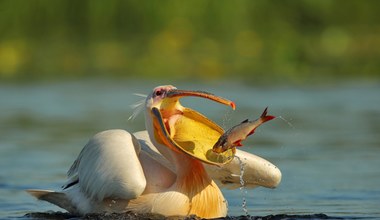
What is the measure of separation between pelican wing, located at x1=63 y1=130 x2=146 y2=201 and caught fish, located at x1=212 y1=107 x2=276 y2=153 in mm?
506

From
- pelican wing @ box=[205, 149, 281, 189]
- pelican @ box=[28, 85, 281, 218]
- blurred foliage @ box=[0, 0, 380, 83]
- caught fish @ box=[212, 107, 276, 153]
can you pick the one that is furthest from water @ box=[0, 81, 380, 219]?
blurred foliage @ box=[0, 0, 380, 83]

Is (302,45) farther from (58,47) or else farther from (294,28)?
(58,47)

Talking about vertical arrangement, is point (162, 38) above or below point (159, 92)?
above

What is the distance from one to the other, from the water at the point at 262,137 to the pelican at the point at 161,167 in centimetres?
54

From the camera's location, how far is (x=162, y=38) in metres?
18.8

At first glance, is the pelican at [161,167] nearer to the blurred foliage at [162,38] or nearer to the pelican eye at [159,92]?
the pelican eye at [159,92]

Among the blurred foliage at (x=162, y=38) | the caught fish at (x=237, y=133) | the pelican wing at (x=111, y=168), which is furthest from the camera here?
the blurred foliage at (x=162, y=38)

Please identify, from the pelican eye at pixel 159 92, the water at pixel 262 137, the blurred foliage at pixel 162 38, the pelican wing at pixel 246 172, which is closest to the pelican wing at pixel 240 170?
the pelican wing at pixel 246 172

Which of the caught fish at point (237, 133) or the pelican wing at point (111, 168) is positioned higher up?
the caught fish at point (237, 133)

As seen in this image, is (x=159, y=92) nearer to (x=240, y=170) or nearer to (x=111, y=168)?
(x=111, y=168)

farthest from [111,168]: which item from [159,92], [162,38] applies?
[162,38]

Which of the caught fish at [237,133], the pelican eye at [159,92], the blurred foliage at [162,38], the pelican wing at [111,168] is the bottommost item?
the pelican wing at [111,168]

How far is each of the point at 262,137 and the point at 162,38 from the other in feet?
26.4

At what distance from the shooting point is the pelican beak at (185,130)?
6.32 meters
